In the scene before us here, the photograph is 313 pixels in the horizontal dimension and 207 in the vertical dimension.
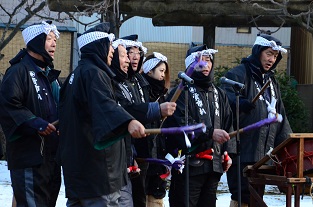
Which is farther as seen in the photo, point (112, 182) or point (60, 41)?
point (60, 41)

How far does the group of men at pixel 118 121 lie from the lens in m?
5.91

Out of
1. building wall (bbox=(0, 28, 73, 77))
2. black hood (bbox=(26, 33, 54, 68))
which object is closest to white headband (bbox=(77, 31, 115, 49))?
black hood (bbox=(26, 33, 54, 68))

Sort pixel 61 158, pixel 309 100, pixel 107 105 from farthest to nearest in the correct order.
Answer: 1. pixel 309 100
2. pixel 61 158
3. pixel 107 105

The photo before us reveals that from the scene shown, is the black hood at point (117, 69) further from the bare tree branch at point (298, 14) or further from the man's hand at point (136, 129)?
the bare tree branch at point (298, 14)

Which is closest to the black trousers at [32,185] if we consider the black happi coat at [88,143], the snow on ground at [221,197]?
the black happi coat at [88,143]

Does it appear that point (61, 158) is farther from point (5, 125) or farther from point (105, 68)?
point (5, 125)

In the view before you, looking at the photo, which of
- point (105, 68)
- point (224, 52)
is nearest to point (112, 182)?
point (105, 68)

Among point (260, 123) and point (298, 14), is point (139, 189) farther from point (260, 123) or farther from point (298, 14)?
point (298, 14)

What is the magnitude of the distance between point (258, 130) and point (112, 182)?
286cm

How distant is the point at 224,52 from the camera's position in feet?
65.2

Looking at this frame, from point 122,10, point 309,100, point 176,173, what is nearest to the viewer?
point 176,173

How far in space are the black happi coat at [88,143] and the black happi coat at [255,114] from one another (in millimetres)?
2502

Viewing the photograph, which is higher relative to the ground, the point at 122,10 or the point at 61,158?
the point at 122,10

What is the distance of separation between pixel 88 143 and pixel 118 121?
16.8 inches
